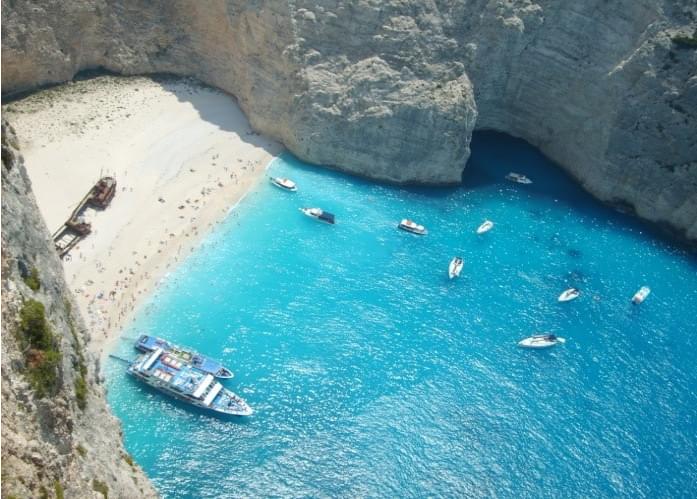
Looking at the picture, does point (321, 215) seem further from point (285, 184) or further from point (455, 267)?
point (455, 267)

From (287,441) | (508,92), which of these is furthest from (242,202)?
(508,92)

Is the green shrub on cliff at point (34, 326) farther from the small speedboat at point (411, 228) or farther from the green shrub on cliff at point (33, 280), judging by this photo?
the small speedboat at point (411, 228)

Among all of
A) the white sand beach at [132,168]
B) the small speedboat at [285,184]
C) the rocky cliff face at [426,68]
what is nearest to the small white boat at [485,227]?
the rocky cliff face at [426,68]

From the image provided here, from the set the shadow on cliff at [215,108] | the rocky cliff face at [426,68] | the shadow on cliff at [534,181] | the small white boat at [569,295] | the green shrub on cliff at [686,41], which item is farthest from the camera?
the shadow on cliff at [215,108]

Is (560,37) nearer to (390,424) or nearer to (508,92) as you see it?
(508,92)

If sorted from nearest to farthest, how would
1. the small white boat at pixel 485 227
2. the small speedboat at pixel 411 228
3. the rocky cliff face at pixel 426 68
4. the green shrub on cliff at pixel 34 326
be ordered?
the green shrub on cliff at pixel 34 326
the small speedboat at pixel 411 228
the small white boat at pixel 485 227
the rocky cliff face at pixel 426 68

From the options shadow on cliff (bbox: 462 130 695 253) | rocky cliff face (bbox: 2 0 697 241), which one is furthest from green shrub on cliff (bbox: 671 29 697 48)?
shadow on cliff (bbox: 462 130 695 253)

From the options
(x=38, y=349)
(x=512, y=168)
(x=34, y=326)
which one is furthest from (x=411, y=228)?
(x=38, y=349)

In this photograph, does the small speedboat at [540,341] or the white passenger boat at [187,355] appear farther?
the small speedboat at [540,341]
